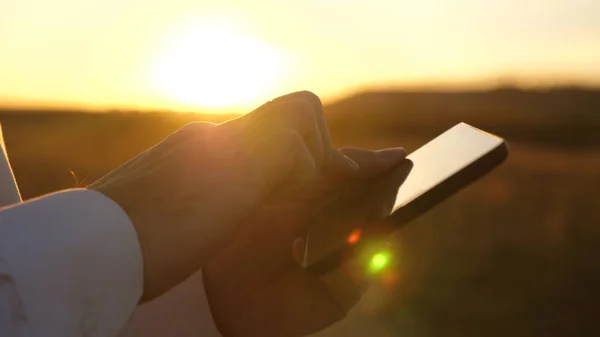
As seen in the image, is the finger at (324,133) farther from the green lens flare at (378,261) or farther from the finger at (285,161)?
the green lens flare at (378,261)

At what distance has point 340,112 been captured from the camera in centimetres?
2897

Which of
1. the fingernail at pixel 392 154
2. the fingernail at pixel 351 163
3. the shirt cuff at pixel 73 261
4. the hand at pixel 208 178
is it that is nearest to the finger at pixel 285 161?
the hand at pixel 208 178

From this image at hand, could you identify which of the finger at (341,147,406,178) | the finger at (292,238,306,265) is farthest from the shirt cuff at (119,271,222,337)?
the finger at (341,147,406,178)

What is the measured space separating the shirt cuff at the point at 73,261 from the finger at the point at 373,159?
0.57 m

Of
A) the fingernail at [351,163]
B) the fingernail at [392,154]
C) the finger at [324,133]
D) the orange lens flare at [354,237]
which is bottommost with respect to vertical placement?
the orange lens flare at [354,237]

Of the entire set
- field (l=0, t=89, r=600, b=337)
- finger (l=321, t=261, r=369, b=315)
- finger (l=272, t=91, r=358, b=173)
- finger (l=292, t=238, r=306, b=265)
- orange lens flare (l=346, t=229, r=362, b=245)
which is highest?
finger (l=272, t=91, r=358, b=173)

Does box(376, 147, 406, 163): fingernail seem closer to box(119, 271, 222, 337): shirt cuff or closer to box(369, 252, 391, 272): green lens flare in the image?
box(369, 252, 391, 272): green lens flare

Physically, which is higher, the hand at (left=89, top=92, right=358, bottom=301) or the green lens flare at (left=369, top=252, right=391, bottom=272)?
the hand at (left=89, top=92, right=358, bottom=301)

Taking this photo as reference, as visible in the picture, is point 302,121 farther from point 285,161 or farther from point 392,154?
point 392,154

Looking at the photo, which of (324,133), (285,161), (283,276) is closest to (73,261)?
(285,161)

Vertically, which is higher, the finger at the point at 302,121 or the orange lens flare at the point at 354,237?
the finger at the point at 302,121

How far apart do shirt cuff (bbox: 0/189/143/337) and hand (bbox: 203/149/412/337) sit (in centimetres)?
60

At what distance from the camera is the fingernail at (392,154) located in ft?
5.33

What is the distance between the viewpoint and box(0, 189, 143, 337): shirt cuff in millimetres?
994
